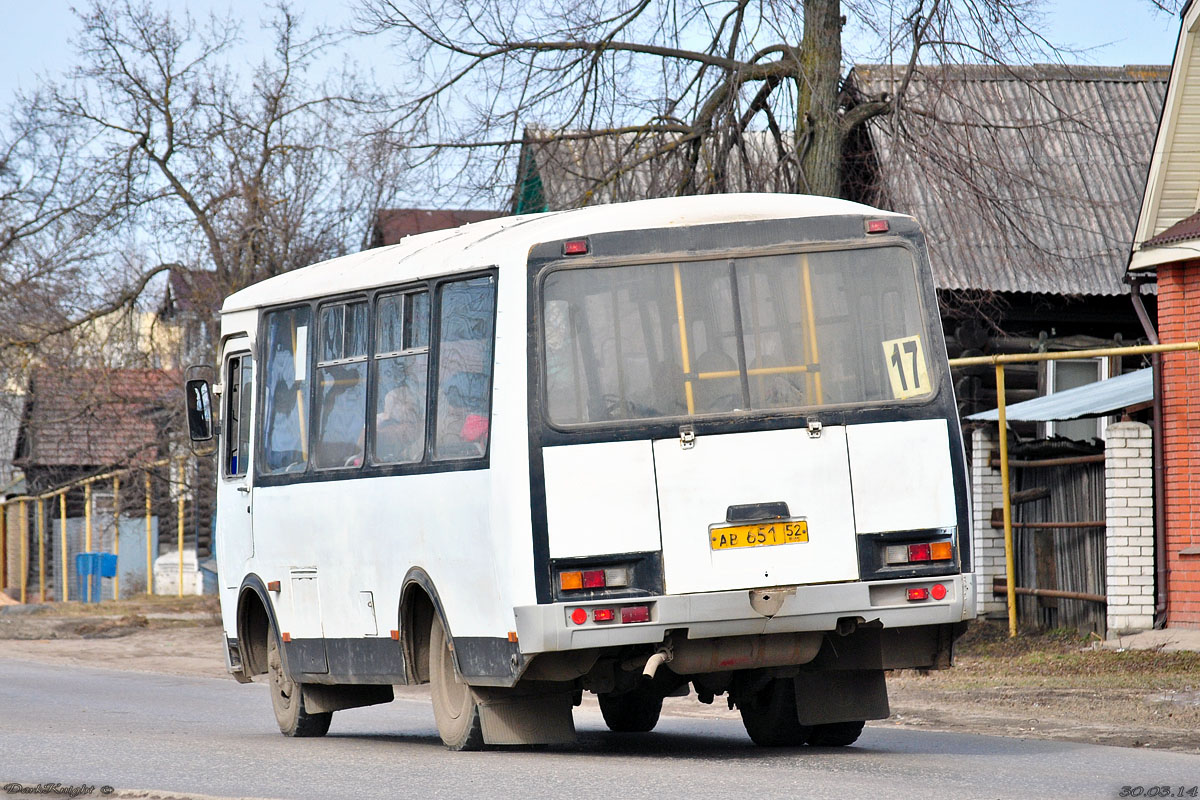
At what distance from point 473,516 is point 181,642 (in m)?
17.1

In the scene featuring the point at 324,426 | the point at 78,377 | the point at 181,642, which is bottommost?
the point at 181,642

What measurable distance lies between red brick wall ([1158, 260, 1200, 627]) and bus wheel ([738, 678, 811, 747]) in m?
7.89

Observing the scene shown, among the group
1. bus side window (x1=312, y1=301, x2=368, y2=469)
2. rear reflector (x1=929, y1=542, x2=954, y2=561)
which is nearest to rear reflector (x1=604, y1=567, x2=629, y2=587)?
rear reflector (x1=929, y1=542, x2=954, y2=561)

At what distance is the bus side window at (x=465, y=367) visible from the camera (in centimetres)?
950

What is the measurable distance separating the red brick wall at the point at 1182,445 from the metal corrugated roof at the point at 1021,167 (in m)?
1.30

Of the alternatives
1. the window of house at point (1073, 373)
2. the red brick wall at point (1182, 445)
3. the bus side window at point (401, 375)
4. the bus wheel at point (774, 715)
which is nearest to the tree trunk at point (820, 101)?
the red brick wall at point (1182, 445)

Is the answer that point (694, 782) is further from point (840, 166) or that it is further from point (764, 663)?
point (840, 166)

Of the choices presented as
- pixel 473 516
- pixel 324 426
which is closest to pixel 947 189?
pixel 324 426

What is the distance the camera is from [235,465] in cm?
1290

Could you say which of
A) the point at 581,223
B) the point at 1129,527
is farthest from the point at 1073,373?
the point at 581,223

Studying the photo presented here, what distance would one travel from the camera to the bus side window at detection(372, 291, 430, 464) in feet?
33.5

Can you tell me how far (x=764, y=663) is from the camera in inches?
369

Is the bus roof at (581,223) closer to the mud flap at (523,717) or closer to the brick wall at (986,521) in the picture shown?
the mud flap at (523,717)

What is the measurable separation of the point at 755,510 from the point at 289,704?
15.6ft
